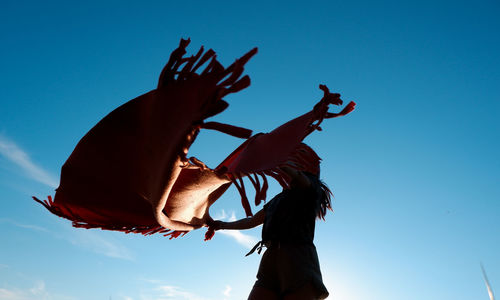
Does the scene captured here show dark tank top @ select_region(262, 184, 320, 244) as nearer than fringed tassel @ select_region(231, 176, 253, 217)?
No

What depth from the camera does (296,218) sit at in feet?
6.91

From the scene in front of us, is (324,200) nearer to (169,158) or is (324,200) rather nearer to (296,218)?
(296,218)

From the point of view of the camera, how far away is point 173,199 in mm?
1835

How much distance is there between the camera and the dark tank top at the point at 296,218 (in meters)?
2.08

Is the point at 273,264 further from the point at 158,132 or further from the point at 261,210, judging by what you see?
the point at 158,132

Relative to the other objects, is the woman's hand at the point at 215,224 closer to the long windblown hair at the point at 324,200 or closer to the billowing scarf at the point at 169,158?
the billowing scarf at the point at 169,158

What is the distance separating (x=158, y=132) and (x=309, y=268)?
45.4 inches

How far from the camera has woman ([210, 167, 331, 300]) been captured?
1965 mm

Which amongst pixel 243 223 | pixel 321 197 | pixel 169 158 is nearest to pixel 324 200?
pixel 321 197

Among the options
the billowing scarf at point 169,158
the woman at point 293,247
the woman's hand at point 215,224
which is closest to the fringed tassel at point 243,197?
the billowing scarf at point 169,158

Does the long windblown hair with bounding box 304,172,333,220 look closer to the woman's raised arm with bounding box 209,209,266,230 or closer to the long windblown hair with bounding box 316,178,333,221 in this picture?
the long windblown hair with bounding box 316,178,333,221

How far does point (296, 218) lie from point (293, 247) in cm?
17

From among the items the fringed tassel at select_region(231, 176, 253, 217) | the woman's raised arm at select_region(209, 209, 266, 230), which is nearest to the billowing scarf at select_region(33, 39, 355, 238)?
the fringed tassel at select_region(231, 176, 253, 217)

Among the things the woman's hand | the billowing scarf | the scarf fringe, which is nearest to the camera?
the billowing scarf
